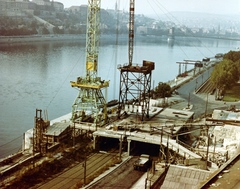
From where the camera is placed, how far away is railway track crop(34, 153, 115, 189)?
11281 millimetres

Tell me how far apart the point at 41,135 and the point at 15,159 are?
4.37 feet

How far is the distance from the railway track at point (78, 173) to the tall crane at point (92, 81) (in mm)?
2965

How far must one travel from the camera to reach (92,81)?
56.2 ft

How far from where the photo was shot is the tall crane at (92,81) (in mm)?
16859

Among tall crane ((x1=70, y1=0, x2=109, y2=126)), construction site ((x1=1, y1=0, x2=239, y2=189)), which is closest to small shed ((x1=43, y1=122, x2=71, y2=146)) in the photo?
construction site ((x1=1, y1=0, x2=239, y2=189))

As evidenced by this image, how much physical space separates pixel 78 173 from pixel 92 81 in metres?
5.88

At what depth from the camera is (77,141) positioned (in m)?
15.6

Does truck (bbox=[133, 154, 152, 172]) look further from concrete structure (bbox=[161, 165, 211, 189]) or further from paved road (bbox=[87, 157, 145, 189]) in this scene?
concrete structure (bbox=[161, 165, 211, 189])

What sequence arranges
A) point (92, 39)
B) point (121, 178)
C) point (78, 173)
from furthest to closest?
1. point (92, 39)
2. point (78, 173)
3. point (121, 178)

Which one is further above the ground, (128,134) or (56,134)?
(128,134)

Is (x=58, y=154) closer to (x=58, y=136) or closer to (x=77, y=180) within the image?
(x=58, y=136)

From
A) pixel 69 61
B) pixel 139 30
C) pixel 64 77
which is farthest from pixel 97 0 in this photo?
pixel 139 30

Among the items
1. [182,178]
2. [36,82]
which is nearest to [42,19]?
[36,82]

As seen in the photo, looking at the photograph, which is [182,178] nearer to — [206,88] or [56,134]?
[56,134]
